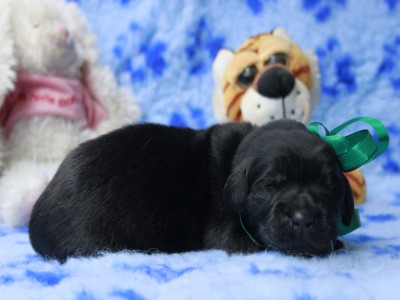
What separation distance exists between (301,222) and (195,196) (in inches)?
15.7

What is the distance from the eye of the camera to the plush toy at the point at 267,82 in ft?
7.85

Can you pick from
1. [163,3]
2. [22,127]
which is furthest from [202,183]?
[163,3]

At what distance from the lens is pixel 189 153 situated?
70.6 inches

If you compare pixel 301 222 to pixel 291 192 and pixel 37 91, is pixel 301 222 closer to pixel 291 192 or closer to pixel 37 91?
pixel 291 192

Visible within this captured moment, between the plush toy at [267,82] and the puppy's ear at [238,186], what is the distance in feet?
2.75

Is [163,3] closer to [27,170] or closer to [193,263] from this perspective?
[27,170]

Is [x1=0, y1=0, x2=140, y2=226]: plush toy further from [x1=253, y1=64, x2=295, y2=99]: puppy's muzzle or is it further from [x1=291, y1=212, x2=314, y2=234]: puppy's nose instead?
[x1=291, y1=212, x2=314, y2=234]: puppy's nose

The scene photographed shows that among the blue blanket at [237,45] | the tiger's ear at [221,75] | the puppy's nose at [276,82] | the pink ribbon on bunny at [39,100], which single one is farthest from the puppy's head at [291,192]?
the blue blanket at [237,45]

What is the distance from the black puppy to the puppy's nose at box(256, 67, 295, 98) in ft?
2.04

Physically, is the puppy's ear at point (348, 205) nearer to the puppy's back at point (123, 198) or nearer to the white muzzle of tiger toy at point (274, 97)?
the puppy's back at point (123, 198)

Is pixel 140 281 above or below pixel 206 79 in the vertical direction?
below

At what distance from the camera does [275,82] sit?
92.8 inches

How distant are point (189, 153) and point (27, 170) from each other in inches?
35.7

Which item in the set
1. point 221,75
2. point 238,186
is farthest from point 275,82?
point 238,186
